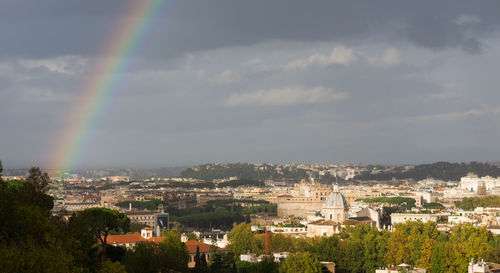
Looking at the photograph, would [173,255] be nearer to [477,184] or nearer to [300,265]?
[300,265]

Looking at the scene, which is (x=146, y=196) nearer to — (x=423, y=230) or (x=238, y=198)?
(x=238, y=198)

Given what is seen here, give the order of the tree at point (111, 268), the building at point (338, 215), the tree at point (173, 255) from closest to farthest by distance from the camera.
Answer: the tree at point (111, 268)
the tree at point (173, 255)
the building at point (338, 215)

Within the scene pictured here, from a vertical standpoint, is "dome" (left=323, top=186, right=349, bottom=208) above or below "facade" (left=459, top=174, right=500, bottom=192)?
below

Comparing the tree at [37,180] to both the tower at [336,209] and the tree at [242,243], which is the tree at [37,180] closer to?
the tree at [242,243]

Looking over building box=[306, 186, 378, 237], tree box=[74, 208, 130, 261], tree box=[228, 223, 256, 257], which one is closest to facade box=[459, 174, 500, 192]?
building box=[306, 186, 378, 237]

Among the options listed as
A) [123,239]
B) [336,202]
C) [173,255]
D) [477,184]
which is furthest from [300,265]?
[477,184]

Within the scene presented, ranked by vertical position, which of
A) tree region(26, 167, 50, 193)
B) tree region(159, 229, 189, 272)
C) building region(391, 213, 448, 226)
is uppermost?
tree region(26, 167, 50, 193)

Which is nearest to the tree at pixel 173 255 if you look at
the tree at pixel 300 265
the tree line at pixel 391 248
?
the tree at pixel 300 265

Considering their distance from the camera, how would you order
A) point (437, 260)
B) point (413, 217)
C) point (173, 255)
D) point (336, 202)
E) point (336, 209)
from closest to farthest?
point (173, 255) → point (437, 260) → point (336, 209) → point (336, 202) → point (413, 217)

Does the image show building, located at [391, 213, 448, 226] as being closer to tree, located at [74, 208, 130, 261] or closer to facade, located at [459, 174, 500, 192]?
tree, located at [74, 208, 130, 261]

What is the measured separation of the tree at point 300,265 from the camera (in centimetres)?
5397

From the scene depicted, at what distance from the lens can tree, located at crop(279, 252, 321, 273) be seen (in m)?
54.0

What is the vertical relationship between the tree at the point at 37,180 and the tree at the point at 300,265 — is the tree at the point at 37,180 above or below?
above

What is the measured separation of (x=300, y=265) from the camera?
5438 centimetres
